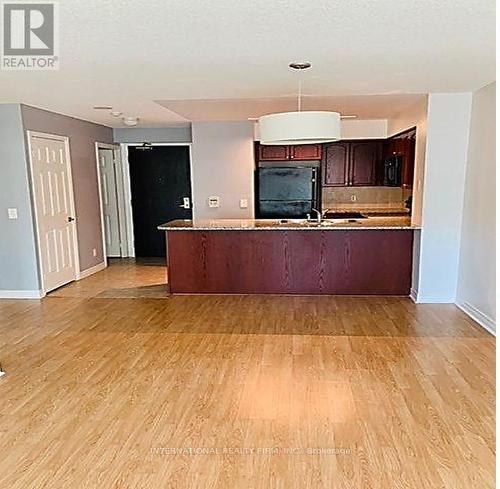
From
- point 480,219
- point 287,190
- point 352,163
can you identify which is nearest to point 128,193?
point 287,190

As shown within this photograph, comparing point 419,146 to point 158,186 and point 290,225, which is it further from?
point 158,186

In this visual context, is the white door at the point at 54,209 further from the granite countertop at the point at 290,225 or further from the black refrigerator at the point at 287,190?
the black refrigerator at the point at 287,190

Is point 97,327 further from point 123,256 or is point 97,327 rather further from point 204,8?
point 123,256

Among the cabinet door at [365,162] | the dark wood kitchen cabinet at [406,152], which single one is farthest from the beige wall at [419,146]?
the cabinet door at [365,162]

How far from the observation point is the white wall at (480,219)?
4.02 m

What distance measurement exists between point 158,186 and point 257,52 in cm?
512

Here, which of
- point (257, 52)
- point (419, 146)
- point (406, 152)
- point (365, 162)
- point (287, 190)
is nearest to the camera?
point (257, 52)

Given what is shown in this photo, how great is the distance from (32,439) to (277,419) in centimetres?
139

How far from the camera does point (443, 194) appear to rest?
15.4 feet

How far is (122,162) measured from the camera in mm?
7703

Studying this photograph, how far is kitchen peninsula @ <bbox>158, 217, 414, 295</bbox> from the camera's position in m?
5.11

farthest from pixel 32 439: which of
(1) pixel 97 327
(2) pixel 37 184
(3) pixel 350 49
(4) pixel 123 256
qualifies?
(4) pixel 123 256

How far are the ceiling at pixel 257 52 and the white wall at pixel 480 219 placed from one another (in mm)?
348

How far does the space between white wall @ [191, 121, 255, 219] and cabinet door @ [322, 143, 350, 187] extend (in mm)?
1294
